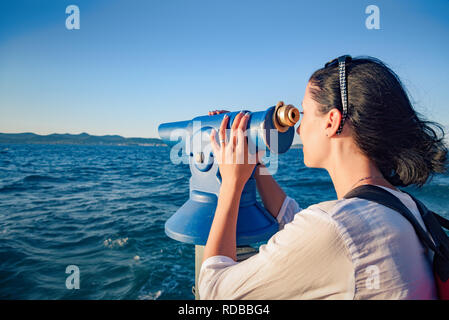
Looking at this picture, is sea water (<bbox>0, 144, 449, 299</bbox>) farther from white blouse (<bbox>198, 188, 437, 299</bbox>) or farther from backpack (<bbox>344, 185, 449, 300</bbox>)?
backpack (<bbox>344, 185, 449, 300</bbox>)

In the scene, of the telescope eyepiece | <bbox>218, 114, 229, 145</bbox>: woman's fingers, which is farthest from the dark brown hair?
<bbox>218, 114, 229, 145</bbox>: woman's fingers

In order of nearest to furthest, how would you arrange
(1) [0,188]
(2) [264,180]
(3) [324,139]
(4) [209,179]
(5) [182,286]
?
(3) [324,139]
(4) [209,179]
(2) [264,180]
(5) [182,286]
(1) [0,188]

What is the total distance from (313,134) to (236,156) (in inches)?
12.6

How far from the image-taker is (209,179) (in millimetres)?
1186

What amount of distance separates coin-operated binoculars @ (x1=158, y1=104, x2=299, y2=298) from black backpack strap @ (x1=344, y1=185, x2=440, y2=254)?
329mm

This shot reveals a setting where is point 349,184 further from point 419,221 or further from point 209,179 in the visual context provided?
point 209,179

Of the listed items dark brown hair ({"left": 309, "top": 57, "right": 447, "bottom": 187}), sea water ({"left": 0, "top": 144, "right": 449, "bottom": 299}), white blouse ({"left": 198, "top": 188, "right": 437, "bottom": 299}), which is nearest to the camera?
white blouse ({"left": 198, "top": 188, "right": 437, "bottom": 299})

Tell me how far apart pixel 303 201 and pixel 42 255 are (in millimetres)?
7653

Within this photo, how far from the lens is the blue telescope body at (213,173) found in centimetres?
100

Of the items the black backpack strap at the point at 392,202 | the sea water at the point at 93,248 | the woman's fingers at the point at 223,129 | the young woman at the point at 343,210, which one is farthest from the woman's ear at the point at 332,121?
the sea water at the point at 93,248

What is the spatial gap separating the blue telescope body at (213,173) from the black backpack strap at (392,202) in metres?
0.33

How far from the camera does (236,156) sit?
990 mm

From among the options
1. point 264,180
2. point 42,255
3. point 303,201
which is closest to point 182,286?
point 42,255

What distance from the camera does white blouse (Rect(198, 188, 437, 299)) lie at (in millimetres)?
689
